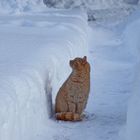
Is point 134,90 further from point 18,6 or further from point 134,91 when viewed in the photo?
point 18,6

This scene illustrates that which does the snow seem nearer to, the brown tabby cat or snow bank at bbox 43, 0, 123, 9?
the brown tabby cat

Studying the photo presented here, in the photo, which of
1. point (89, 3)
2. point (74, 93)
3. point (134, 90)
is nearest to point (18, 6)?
point (89, 3)

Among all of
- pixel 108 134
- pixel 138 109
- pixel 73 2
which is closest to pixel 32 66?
pixel 108 134

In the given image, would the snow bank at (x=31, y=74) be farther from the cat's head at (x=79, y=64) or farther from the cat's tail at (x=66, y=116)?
the cat's head at (x=79, y=64)

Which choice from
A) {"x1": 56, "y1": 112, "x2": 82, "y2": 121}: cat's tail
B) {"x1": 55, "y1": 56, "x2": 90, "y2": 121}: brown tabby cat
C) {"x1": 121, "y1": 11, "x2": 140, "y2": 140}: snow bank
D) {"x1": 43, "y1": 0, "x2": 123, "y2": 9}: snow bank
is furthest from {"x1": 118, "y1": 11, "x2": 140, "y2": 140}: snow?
{"x1": 43, "y1": 0, "x2": 123, "y2": 9}: snow bank

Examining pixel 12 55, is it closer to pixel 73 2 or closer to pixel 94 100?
pixel 94 100

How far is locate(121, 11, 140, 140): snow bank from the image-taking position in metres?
3.09

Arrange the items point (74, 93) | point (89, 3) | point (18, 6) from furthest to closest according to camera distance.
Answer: point (89, 3), point (18, 6), point (74, 93)

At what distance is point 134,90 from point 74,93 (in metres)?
0.74

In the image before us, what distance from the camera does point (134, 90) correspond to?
381 centimetres

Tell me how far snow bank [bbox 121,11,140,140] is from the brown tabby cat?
421 mm

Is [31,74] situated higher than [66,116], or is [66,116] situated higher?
[31,74]

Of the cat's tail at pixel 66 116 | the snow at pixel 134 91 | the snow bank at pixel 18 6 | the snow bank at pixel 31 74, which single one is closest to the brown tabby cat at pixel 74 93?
the cat's tail at pixel 66 116

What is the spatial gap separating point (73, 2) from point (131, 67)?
8.01 meters
